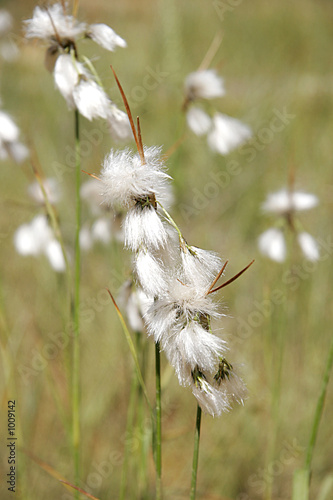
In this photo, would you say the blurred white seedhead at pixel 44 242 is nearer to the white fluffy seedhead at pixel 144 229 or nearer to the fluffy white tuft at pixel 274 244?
the fluffy white tuft at pixel 274 244

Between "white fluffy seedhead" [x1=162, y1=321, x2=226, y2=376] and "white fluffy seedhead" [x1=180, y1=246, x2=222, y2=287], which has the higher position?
"white fluffy seedhead" [x1=180, y1=246, x2=222, y2=287]

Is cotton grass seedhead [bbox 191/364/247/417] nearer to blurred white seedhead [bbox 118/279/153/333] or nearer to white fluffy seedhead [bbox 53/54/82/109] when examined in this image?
blurred white seedhead [bbox 118/279/153/333]

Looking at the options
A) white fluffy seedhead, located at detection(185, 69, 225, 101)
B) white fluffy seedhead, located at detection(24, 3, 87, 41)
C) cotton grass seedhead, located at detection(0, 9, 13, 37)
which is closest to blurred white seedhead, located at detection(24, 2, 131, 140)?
white fluffy seedhead, located at detection(24, 3, 87, 41)

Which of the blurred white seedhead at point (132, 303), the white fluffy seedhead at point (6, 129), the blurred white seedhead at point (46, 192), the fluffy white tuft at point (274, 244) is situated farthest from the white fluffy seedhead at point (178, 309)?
the fluffy white tuft at point (274, 244)

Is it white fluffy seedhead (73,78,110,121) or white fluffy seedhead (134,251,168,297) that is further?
white fluffy seedhead (73,78,110,121)

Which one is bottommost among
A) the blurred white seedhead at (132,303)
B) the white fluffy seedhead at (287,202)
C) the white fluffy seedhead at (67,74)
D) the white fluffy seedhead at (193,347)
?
the white fluffy seedhead at (193,347)

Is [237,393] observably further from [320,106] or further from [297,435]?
[320,106]
